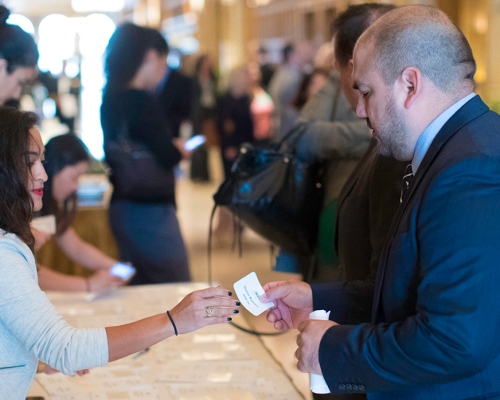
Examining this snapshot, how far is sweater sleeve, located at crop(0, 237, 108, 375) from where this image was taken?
1329 millimetres

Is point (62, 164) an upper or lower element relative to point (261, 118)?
upper

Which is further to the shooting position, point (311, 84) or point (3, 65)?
point (311, 84)

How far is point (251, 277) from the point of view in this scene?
5.08 feet

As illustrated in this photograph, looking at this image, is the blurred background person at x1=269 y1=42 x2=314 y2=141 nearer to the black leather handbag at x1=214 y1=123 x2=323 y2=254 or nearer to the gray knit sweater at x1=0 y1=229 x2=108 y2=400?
the black leather handbag at x1=214 y1=123 x2=323 y2=254

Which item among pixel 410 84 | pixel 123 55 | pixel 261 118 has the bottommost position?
pixel 261 118

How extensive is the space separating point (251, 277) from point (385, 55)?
1.99ft

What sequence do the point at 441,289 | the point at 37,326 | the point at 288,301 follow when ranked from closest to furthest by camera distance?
1. the point at 441,289
2. the point at 37,326
3. the point at 288,301

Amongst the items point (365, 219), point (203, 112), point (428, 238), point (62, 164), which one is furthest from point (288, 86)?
point (428, 238)

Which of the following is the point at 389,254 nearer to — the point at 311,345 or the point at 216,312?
the point at 311,345

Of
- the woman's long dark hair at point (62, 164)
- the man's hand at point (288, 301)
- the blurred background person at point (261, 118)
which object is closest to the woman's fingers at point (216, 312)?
the man's hand at point (288, 301)

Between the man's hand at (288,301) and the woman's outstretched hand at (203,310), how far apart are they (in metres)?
0.16

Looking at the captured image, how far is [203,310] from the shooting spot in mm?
1424

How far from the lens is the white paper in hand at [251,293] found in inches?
59.4

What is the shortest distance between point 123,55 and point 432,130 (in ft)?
7.76
